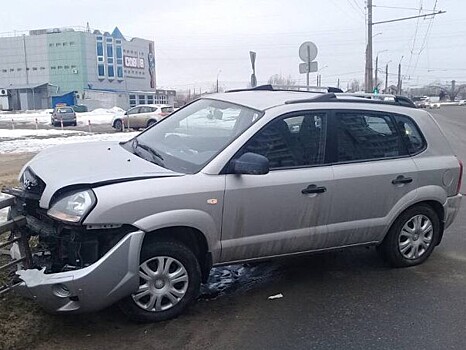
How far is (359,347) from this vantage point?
3.65 metres

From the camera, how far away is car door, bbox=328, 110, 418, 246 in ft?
15.3

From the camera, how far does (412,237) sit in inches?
206

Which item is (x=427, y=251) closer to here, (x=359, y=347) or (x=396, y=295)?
(x=396, y=295)

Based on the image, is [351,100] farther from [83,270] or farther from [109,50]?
[109,50]

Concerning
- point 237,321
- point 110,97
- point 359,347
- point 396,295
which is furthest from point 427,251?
point 110,97

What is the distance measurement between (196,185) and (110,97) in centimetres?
6418

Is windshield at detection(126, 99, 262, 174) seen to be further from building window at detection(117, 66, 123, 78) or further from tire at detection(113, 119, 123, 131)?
building window at detection(117, 66, 123, 78)

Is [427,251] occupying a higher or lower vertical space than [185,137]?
lower

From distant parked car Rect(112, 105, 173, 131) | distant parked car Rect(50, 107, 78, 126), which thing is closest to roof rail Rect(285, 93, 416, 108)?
distant parked car Rect(112, 105, 173, 131)

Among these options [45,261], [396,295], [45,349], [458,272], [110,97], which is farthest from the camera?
[110,97]

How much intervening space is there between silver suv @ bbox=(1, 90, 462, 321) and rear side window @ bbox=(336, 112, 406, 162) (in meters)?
0.01

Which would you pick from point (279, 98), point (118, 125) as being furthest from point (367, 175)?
point (118, 125)

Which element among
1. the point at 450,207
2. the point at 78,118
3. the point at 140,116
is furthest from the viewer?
→ the point at 78,118

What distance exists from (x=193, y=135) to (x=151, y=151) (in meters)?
0.41
